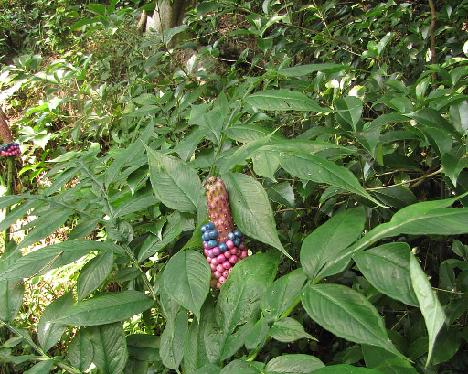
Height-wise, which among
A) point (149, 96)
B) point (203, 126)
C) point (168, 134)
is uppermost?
point (203, 126)

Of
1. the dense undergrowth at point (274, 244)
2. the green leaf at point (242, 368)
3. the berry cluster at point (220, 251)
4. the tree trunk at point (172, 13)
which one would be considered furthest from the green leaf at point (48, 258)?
the tree trunk at point (172, 13)

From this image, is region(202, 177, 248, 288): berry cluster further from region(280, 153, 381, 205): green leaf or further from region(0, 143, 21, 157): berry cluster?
region(0, 143, 21, 157): berry cluster

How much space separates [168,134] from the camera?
4.99ft

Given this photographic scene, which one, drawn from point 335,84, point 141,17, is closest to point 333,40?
point 335,84

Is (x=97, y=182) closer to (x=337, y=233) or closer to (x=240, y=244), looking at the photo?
(x=240, y=244)

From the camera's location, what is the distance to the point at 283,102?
0.84m

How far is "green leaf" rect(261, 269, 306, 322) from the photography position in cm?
60

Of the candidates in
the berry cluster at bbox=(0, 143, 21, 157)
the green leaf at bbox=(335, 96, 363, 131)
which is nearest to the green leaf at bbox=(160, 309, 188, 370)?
the green leaf at bbox=(335, 96, 363, 131)

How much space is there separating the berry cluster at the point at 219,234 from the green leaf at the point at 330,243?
126 mm

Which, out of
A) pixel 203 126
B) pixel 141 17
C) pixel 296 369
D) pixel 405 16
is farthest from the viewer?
pixel 141 17

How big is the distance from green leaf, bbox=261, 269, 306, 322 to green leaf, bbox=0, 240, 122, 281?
1.09 feet

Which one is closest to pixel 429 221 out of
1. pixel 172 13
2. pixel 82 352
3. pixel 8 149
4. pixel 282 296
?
pixel 282 296

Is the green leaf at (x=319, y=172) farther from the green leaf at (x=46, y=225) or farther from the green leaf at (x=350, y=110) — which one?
the green leaf at (x=46, y=225)

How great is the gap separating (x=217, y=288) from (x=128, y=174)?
330 mm
